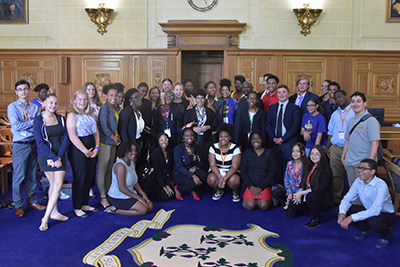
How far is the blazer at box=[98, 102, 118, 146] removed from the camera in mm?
4820

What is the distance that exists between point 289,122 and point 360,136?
1259 mm

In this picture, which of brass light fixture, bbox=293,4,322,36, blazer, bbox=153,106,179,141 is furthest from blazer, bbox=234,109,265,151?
brass light fixture, bbox=293,4,322,36

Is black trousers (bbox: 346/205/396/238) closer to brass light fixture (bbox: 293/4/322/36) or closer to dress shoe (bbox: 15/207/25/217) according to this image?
dress shoe (bbox: 15/207/25/217)

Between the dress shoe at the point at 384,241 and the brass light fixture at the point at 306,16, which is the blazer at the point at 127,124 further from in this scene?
the brass light fixture at the point at 306,16

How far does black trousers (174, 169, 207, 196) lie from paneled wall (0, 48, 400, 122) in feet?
12.2

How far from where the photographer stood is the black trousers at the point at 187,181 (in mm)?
5367

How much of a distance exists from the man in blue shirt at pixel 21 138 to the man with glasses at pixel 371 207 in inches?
144

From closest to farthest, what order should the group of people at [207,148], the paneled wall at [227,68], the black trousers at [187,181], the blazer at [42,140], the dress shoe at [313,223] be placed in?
the blazer at [42,140] → the group of people at [207,148] → the dress shoe at [313,223] → the black trousers at [187,181] → the paneled wall at [227,68]

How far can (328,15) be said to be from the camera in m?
8.43

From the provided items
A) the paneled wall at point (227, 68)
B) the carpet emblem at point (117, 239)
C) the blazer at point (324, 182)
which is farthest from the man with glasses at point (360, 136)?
the paneled wall at point (227, 68)

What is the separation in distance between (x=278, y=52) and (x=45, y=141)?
5941mm

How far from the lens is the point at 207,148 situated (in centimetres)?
576

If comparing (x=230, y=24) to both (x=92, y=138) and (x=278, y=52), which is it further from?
(x=92, y=138)

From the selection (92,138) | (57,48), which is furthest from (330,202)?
(57,48)
